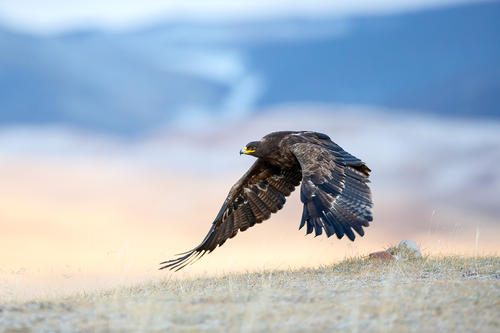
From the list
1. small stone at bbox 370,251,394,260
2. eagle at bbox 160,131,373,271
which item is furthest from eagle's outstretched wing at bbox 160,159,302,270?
small stone at bbox 370,251,394,260

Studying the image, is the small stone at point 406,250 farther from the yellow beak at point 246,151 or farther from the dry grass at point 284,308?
the yellow beak at point 246,151

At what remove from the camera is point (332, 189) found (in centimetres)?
1028

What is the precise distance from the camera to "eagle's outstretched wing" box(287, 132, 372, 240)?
9.66m

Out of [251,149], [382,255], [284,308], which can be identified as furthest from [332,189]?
[284,308]

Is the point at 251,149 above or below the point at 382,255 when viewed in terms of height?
above

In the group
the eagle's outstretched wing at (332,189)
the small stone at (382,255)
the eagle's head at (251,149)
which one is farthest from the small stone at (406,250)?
the eagle's head at (251,149)

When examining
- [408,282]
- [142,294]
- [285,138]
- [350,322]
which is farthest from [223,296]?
[285,138]

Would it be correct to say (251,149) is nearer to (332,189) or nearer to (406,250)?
(332,189)

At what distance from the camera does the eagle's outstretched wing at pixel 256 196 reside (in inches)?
501

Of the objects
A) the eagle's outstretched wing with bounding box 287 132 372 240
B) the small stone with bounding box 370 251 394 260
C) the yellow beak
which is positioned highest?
the yellow beak

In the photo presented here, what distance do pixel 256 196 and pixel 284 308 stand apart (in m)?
5.73

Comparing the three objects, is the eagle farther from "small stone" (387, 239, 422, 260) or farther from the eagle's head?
"small stone" (387, 239, 422, 260)

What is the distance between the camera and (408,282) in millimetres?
9289

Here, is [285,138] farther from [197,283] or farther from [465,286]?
[465,286]
